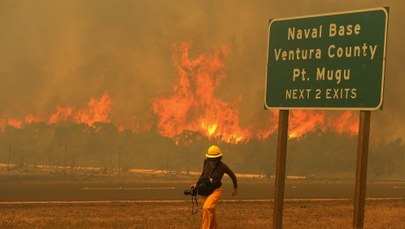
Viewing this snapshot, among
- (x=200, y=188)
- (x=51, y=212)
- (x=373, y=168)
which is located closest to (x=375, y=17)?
(x=200, y=188)

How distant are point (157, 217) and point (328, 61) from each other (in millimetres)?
9850

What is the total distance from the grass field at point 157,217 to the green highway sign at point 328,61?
6.26 m

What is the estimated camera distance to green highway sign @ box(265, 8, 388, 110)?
32.5 feet

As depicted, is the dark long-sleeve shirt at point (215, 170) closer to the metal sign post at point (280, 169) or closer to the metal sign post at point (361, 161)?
the metal sign post at point (280, 169)

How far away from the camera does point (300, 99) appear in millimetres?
10820

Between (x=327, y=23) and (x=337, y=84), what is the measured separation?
0.97 metres

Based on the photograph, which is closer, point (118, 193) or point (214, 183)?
point (214, 183)

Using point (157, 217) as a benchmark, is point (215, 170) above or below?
above

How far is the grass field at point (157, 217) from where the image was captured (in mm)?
16719

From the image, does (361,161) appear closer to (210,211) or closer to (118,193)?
(210,211)

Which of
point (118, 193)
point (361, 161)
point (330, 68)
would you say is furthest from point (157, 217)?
point (118, 193)

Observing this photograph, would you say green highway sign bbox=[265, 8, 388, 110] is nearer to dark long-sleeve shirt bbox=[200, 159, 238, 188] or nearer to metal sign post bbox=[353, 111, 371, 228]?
metal sign post bbox=[353, 111, 371, 228]

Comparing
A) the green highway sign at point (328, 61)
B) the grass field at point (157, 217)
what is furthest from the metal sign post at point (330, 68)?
the grass field at point (157, 217)

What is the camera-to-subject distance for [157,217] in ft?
62.4
